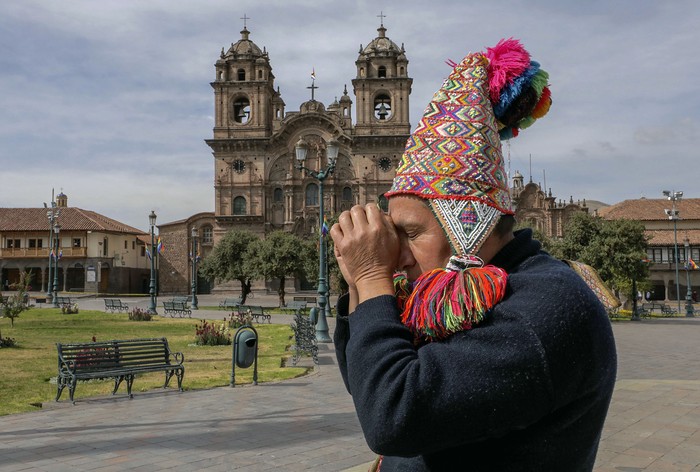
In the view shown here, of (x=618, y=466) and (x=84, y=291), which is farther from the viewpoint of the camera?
(x=84, y=291)

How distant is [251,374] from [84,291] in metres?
54.8

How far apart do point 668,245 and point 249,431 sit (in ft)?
192

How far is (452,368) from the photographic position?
1.39 meters

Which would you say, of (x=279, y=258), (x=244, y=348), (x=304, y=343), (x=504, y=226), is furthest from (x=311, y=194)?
(x=504, y=226)

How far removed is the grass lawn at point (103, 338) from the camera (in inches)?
426

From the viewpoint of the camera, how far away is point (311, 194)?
60.9 metres

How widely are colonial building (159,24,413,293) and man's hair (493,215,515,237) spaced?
186ft

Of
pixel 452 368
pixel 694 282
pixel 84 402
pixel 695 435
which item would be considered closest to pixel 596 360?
pixel 452 368

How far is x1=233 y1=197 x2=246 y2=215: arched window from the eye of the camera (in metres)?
60.1

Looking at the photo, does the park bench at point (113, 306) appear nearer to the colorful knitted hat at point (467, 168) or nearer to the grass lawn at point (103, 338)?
the grass lawn at point (103, 338)

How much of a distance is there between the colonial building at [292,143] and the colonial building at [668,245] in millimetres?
22876

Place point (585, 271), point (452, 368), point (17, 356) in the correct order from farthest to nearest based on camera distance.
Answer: point (17, 356) < point (585, 271) < point (452, 368)

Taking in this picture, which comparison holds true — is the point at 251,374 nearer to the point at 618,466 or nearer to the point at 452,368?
the point at 618,466

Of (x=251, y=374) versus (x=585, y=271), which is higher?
(x=585, y=271)
